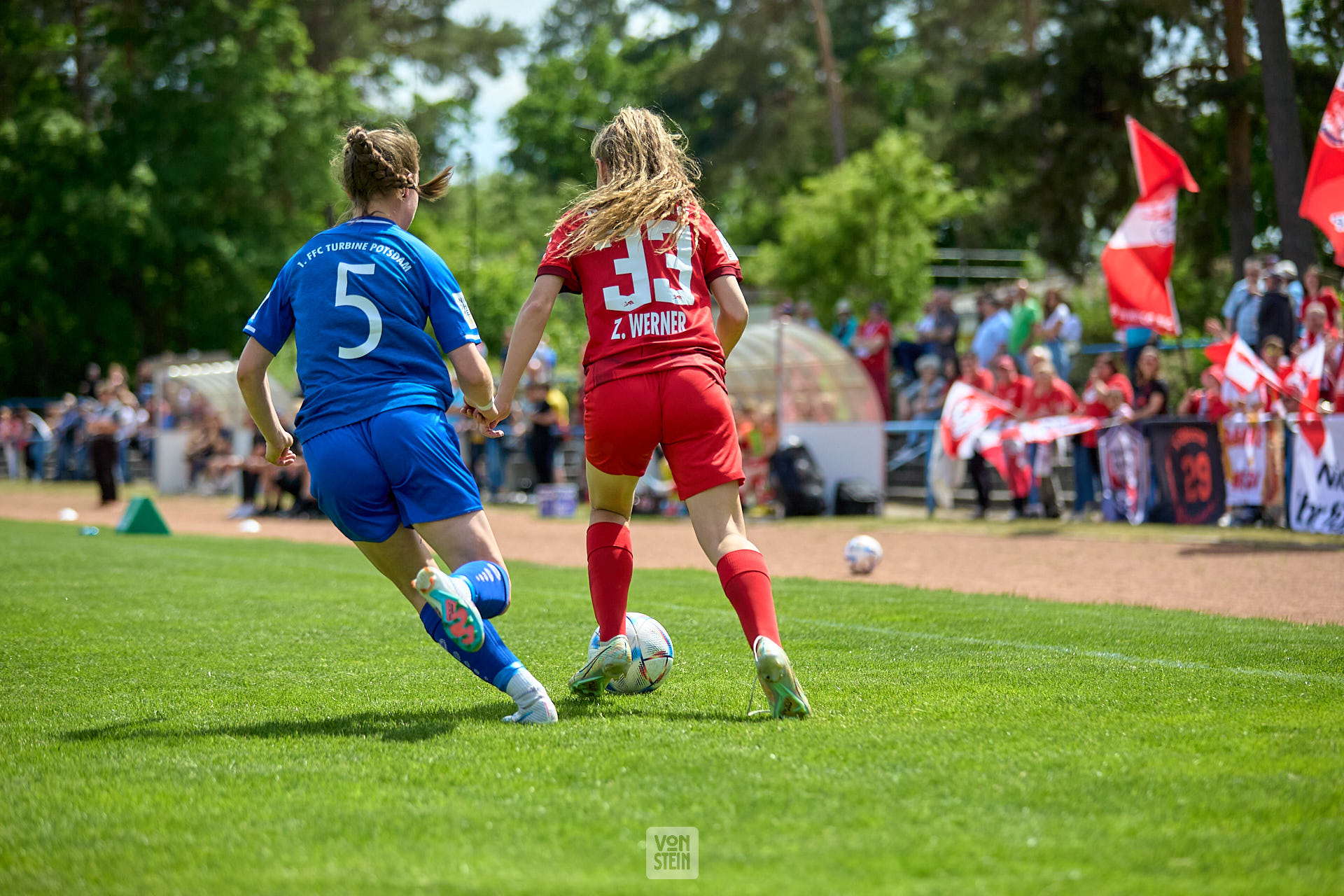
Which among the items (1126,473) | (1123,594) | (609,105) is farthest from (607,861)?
(609,105)

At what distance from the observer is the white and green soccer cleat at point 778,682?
450 cm

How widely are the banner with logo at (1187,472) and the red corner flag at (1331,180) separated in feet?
9.73

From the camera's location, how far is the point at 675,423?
482 centimetres

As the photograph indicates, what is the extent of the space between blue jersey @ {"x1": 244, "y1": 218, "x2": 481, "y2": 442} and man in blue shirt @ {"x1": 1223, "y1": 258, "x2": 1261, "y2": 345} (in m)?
13.1

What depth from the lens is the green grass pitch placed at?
9.93 ft

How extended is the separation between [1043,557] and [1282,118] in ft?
31.8

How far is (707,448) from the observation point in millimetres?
4852

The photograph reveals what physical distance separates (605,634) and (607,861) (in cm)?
216

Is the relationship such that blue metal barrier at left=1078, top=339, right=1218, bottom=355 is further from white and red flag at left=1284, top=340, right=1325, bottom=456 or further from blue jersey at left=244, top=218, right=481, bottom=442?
blue jersey at left=244, top=218, right=481, bottom=442

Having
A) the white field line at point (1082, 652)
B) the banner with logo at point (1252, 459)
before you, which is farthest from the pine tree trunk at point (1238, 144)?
the white field line at point (1082, 652)

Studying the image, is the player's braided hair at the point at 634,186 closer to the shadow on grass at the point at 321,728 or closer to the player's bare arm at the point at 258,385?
the player's bare arm at the point at 258,385

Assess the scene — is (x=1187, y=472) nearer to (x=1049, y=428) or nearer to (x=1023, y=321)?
(x=1049, y=428)

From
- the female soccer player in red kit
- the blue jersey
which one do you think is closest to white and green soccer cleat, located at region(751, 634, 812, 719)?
the female soccer player in red kit

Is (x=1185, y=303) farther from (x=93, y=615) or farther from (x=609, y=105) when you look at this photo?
(x=609, y=105)
